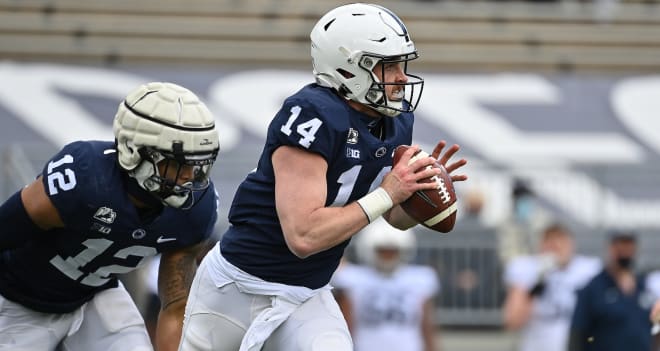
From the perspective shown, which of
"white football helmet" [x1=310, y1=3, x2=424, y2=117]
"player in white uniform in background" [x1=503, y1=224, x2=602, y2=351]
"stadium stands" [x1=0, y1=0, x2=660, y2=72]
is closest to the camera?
"white football helmet" [x1=310, y1=3, x2=424, y2=117]

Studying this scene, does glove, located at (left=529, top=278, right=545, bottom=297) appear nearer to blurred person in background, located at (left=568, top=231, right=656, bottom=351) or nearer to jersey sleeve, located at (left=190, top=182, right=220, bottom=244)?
blurred person in background, located at (left=568, top=231, right=656, bottom=351)

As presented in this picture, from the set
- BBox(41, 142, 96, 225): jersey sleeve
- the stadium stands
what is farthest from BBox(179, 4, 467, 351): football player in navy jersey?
the stadium stands

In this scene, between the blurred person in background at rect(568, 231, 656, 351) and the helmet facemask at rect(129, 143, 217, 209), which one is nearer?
the helmet facemask at rect(129, 143, 217, 209)

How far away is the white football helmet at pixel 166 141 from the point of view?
4977 mm

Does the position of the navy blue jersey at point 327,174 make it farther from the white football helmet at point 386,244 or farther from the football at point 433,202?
the white football helmet at point 386,244

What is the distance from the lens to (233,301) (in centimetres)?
502

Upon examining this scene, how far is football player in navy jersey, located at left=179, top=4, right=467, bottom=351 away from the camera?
15.3 ft

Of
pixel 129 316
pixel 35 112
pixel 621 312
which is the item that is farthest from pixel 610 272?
pixel 35 112

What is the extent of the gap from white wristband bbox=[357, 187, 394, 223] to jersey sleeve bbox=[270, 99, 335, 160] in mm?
199

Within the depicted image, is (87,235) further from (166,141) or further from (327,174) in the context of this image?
(327,174)

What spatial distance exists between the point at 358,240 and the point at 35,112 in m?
3.80

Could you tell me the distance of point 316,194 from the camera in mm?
4625

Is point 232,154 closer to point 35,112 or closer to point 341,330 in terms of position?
point 35,112

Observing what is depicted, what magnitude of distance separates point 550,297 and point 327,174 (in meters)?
4.55
